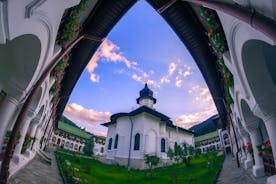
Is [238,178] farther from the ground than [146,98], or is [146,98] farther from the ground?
[146,98]

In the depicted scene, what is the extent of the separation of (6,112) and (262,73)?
8.46 meters

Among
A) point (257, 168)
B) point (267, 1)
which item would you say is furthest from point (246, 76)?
point (257, 168)

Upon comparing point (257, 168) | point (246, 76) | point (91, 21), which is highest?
point (91, 21)

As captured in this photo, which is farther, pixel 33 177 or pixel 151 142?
pixel 151 142

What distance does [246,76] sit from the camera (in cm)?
511

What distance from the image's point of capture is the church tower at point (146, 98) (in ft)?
128

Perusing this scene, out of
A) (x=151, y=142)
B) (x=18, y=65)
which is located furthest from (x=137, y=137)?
(x=18, y=65)

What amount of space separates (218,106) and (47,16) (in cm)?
1580

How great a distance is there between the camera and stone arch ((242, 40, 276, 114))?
16.1ft

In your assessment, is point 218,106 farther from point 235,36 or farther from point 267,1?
point 267,1

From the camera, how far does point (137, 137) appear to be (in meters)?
27.8

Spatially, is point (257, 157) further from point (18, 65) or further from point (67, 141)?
point (67, 141)

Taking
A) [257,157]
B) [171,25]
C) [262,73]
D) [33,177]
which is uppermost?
[171,25]

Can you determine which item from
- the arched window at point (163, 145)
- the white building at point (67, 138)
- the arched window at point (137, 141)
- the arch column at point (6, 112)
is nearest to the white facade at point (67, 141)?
the white building at point (67, 138)
